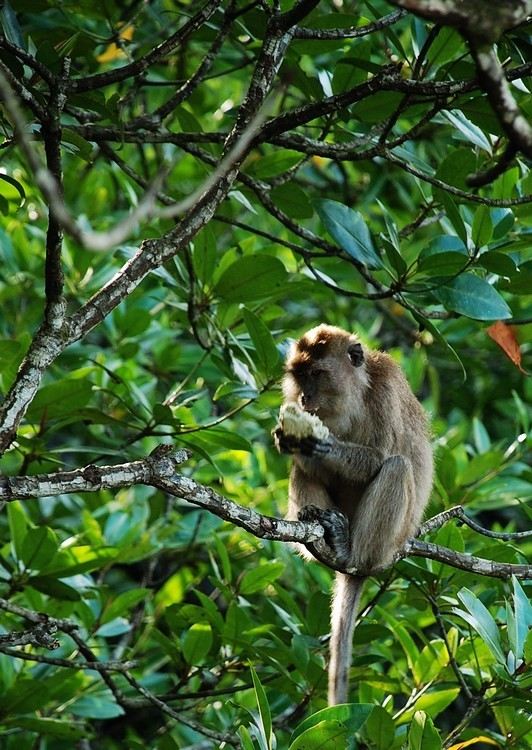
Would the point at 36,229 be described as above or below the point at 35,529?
above

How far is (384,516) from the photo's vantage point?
4.68 m

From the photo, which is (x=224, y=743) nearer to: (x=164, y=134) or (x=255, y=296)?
(x=255, y=296)

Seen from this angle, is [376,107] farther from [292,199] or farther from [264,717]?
[264,717]

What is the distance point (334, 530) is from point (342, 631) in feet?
1.52

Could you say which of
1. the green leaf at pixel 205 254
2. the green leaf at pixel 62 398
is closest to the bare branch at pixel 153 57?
the green leaf at pixel 205 254

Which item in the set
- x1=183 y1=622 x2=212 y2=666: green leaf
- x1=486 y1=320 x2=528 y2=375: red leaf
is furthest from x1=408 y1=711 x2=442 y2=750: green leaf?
x1=486 y1=320 x2=528 y2=375: red leaf

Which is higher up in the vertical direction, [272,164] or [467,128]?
[272,164]

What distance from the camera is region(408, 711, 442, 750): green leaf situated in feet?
11.4

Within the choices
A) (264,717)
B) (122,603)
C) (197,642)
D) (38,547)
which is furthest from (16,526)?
(264,717)

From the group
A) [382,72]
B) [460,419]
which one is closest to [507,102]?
[382,72]

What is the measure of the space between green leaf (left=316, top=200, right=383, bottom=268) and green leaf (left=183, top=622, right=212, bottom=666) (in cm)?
174

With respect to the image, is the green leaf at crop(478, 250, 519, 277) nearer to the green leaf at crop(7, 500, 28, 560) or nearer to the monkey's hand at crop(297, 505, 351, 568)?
the monkey's hand at crop(297, 505, 351, 568)

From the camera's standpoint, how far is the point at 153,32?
6.00m

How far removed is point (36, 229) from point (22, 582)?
275cm
